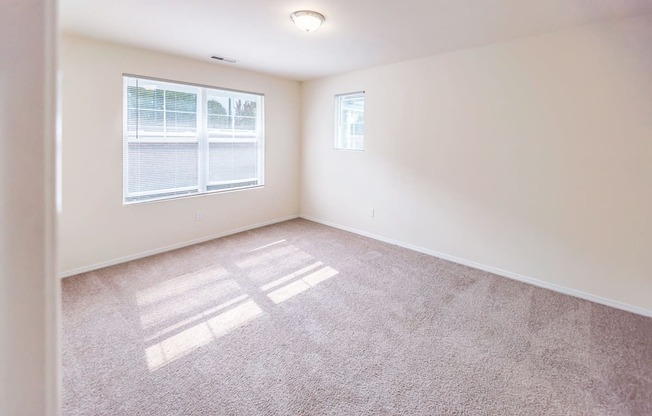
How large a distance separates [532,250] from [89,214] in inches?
174

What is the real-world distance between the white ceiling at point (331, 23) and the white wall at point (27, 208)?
245 cm

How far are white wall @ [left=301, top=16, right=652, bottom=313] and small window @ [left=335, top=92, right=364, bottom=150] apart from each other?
189mm

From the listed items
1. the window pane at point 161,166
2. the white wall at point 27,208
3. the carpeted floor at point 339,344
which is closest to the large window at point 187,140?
the window pane at point 161,166

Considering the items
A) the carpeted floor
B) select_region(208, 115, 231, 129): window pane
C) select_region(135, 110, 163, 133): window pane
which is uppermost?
select_region(208, 115, 231, 129): window pane

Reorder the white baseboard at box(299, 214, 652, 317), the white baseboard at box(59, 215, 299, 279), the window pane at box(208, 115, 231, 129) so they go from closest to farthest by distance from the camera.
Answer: the white baseboard at box(299, 214, 652, 317) < the white baseboard at box(59, 215, 299, 279) < the window pane at box(208, 115, 231, 129)

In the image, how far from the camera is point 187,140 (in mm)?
4250

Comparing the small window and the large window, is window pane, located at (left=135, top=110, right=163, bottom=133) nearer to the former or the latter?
the large window

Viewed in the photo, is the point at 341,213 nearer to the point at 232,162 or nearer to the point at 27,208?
the point at 232,162

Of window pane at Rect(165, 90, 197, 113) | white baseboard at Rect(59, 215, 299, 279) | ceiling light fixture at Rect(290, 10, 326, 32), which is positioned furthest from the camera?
window pane at Rect(165, 90, 197, 113)

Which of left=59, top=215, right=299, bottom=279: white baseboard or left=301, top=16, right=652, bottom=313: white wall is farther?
left=59, top=215, right=299, bottom=279: white baseboard

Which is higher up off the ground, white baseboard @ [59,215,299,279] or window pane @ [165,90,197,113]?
window pane @ [165,90,197,113]

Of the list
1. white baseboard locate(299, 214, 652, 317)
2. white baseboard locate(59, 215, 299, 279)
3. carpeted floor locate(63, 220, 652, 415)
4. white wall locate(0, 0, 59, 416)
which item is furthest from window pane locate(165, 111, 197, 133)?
white wall locate(0, 0, 59, 416)

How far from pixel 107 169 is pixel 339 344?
297 centimetres

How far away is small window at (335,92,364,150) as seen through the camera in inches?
190
